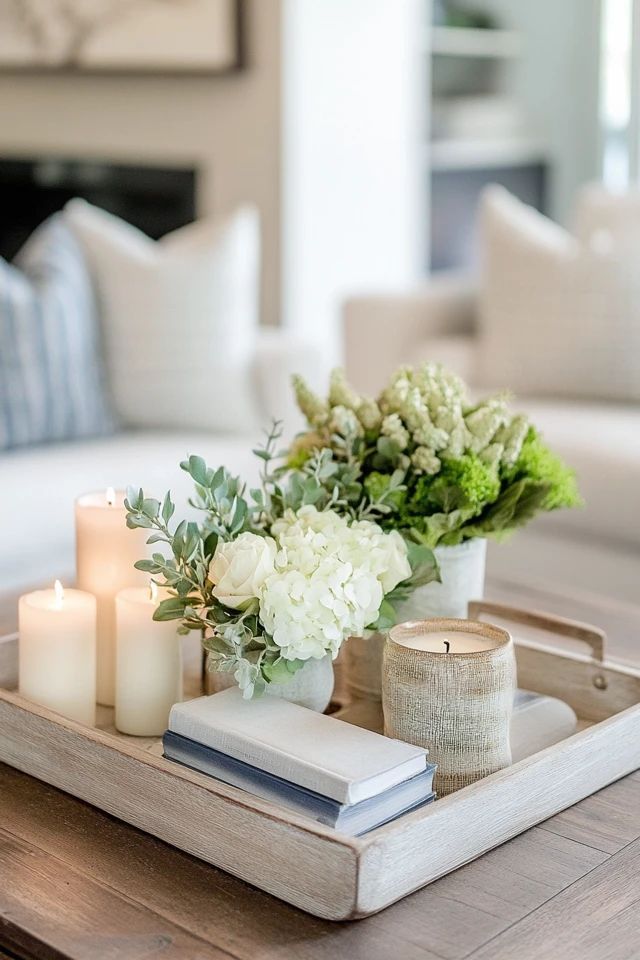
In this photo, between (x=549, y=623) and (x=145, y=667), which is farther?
(x=549, y=623)

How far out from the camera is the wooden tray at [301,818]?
3.28 ft

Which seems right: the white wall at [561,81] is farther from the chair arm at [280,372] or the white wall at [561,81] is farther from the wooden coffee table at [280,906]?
the wooden coffee table at [280,906]

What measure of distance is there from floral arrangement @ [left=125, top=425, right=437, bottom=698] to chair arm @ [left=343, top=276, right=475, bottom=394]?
1.95 m

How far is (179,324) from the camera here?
9.20ft

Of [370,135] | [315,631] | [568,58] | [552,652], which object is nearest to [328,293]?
[370,135]

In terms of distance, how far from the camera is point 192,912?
1.02m

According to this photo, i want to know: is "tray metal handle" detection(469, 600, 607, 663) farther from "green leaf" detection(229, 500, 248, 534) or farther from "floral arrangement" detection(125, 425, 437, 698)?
"green leaf" detection(229, 500, 248, 534)

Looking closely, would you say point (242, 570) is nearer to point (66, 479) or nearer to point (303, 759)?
point (303, 759)

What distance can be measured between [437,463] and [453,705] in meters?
0.30

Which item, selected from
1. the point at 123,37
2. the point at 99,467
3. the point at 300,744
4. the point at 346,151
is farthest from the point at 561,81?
the point at 300,744

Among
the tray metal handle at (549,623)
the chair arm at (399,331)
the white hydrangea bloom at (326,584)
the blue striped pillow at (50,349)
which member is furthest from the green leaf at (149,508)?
the chair arm at (399,331)

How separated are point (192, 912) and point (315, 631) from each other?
10.4 inches

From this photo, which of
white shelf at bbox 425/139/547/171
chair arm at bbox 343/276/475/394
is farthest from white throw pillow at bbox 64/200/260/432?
white shelf at bbox 425/139/547/171

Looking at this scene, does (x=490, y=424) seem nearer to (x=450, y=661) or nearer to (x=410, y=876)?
(x=450, y=661)
